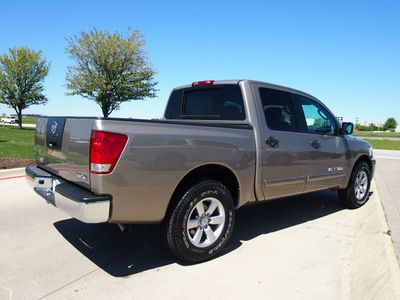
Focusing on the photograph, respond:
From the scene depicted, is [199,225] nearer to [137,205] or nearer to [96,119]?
[137,205]

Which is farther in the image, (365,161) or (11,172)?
(11,172)

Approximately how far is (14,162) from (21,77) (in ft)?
96.5

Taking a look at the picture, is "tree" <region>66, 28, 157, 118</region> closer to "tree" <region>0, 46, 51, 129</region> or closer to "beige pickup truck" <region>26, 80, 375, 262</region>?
"tree" <region>0, 46, 51, 129</region>

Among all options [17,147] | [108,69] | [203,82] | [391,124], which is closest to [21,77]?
[108,69]

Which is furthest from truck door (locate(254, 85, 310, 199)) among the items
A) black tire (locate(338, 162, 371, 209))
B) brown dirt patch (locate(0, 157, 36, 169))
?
brown dirt patch (locate(0, 157, 36, 169))

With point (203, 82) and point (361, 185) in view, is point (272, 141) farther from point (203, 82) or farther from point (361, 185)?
point (361, 185)

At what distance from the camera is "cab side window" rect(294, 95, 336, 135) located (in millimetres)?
4445

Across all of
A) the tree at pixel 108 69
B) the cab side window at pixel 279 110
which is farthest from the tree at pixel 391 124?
the cab side window at pixel 279 110

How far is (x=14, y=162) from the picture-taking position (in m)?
8.23

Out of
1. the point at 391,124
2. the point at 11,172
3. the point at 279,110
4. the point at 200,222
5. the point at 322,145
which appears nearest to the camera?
the point at 200,222

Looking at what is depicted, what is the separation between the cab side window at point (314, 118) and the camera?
4.45 metres

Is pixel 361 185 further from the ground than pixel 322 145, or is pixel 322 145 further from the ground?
pixel 322 145

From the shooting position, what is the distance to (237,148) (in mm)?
3383

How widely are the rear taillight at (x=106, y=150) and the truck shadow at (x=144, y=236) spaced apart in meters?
1.10
